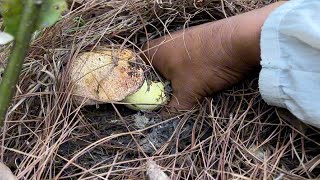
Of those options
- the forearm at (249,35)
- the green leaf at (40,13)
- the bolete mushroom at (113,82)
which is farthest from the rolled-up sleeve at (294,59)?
the green leaf at (40,13)

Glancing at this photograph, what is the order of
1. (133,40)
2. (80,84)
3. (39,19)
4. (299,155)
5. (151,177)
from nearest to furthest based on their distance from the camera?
(39,19)
(151,177)
(299,155)
(80,84)
(133,40)

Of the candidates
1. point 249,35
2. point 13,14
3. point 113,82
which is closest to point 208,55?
point 249,35

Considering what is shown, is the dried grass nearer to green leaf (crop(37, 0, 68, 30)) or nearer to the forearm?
the forearm

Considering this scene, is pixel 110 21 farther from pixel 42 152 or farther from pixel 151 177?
pixel 151 177

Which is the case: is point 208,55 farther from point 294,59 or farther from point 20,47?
point 20,47

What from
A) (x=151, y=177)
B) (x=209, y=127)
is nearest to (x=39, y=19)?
(x=151, y=177)
